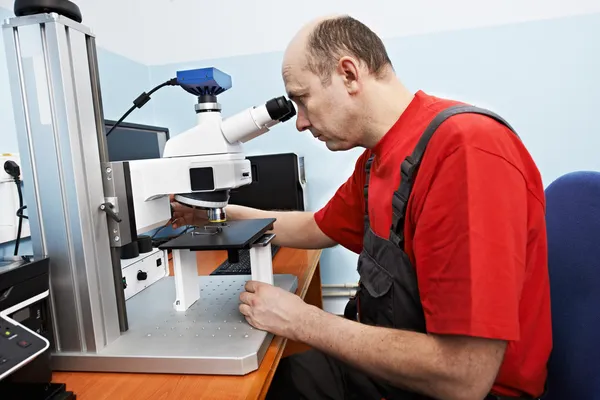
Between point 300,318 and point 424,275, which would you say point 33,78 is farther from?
point 424,275

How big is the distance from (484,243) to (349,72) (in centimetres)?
Answer: 43

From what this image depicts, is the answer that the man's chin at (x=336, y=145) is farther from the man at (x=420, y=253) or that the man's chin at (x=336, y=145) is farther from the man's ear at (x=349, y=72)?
the man's ear at (x=349, y=72)

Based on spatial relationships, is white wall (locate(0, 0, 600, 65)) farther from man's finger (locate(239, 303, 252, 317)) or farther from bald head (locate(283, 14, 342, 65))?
man's finger (locate(239, 303, 252, 317))

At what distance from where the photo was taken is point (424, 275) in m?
0.66

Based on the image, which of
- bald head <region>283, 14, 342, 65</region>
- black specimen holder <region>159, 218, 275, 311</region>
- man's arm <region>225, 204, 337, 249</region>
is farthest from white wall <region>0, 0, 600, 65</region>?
black specimen holder <region>159, 218, 275, 311</region>

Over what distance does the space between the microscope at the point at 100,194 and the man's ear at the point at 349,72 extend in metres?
0.14

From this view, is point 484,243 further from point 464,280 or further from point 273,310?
point 273,310

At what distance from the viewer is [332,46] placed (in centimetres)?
81

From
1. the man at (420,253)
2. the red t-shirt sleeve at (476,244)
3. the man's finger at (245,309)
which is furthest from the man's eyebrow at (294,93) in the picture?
the man's finger at (245,309)

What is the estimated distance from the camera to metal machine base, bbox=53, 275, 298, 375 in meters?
0.68

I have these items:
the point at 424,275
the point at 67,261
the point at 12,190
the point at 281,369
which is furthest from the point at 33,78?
the point at 281,369

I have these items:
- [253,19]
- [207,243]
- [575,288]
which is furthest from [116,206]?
[253,19]

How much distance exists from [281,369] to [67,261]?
61cm

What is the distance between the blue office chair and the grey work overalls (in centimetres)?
23
